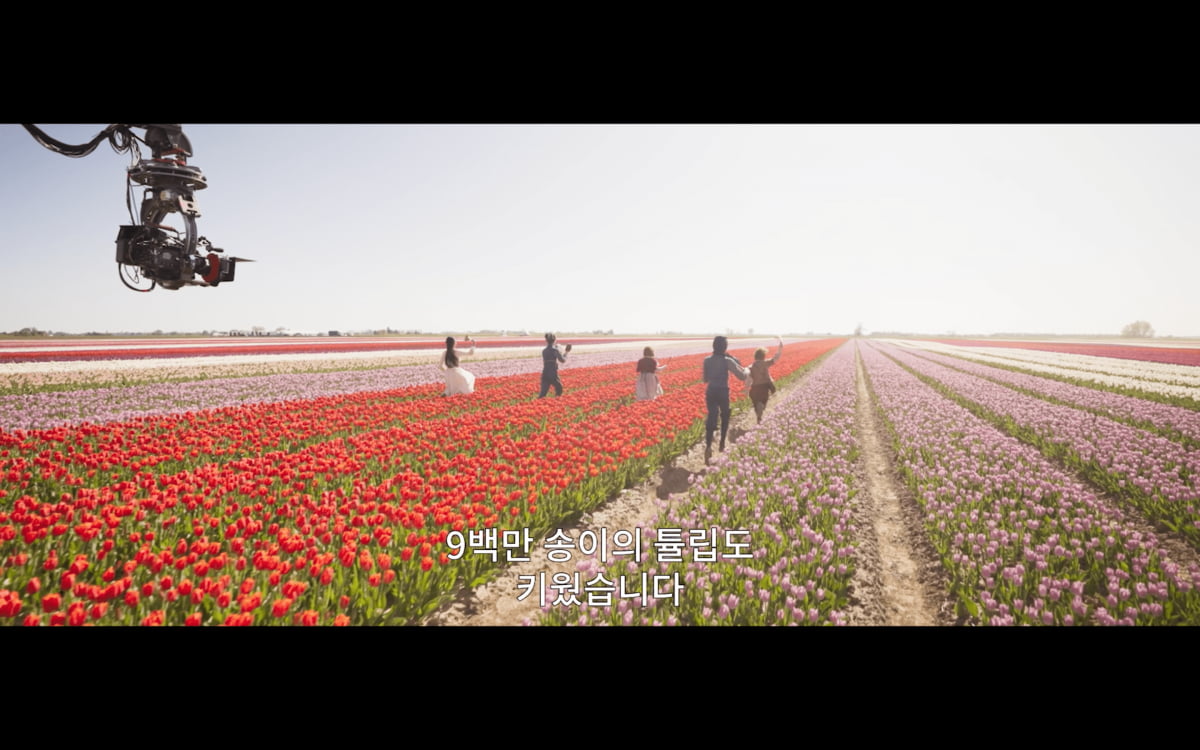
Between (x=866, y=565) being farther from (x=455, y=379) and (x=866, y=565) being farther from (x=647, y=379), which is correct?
(x=455, y=379)

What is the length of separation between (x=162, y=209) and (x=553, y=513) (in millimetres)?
5606

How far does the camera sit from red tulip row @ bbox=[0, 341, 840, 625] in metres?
3.34

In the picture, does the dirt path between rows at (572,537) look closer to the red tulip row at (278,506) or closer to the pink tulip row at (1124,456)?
the red tulip row at (278,506)

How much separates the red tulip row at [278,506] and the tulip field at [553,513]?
3cm

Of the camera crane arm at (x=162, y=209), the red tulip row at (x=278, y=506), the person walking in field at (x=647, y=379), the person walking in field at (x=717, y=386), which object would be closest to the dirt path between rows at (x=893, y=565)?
the person walking in field at (x=717, y=386)

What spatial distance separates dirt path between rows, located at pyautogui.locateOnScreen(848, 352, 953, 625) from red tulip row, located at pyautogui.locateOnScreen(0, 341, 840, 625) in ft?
11.3

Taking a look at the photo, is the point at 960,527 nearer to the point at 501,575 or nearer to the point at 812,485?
the point at 812,485

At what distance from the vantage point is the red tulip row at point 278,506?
3.34 metres

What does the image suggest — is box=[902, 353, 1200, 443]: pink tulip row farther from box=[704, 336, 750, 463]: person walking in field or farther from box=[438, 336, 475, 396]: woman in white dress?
box=[438, 336, 475, 396]: woman in white dress

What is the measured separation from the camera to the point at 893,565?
5168 millimetres

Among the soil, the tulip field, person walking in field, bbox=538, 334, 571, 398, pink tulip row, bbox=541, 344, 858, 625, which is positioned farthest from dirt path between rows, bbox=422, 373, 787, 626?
person walking in field, bbox=538, 334, 571, 398

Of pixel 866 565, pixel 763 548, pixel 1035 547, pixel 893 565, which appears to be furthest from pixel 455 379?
pixel 1035 547
